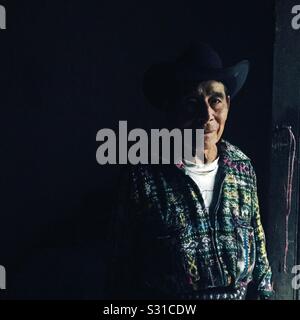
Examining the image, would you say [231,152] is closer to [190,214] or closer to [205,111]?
[205,111]

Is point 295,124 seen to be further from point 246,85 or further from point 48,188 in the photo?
point 48,188

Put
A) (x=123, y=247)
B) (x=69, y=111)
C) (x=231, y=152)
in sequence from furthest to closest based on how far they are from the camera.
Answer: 1. (x=231, y=152)
2. (x=69, y=111)
3. (x=123, y=247)

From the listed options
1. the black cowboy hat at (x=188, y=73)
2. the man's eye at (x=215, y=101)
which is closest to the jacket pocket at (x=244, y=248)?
the man's eye at (x=215, y=101)

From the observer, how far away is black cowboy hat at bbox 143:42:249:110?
3.05 meters

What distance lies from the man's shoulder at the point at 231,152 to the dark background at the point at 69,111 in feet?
0.45

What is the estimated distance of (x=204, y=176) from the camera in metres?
3.14

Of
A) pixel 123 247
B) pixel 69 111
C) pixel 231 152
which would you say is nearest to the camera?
pixel 123 247

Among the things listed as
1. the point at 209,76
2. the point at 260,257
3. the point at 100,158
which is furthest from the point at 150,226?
the point at 209,76

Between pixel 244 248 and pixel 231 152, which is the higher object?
pixel 231 152

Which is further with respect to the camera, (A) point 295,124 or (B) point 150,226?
(A) point 295,124

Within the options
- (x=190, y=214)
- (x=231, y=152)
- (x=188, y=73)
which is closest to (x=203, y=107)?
(x=188, y=73)

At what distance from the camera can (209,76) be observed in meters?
3.05

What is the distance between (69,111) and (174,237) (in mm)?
1066
